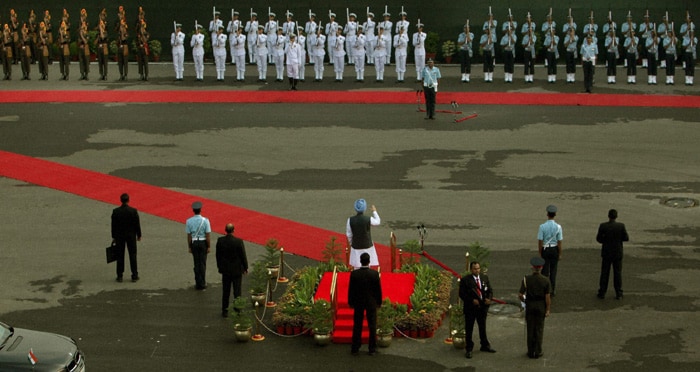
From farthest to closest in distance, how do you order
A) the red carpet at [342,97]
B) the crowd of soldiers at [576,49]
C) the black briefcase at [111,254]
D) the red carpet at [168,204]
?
the crowd of soldiers at [576,49]
the red carpet at [342,97]
the red carpet at [168,204]
the black briefcase at [111,254]

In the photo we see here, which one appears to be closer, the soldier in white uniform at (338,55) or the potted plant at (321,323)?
the potted plant at (321,323)

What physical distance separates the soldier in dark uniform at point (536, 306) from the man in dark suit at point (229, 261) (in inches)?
182

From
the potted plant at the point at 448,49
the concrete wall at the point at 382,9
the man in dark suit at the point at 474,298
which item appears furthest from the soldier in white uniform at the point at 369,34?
the man in dark suit at the point at 474,298

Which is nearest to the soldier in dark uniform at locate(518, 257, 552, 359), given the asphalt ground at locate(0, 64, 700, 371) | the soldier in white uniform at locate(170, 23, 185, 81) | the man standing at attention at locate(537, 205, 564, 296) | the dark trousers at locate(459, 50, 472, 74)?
the asphalt ground at locate(0, 64, 700, 371)

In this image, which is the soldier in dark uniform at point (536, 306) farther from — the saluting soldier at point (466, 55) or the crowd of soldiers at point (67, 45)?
the crowd of soldiers at point (67, 45)

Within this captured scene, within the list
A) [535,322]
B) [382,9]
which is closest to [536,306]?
[535,322]

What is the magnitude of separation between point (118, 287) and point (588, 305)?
802cm

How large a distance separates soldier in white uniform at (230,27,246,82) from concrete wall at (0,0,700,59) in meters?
6.21

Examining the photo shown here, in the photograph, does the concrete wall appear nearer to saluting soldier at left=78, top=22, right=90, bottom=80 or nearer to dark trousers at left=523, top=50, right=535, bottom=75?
saluting soldier at left=78, top=22, right=90, bottom=80

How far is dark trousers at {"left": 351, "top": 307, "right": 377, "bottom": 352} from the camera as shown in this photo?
53.3ft

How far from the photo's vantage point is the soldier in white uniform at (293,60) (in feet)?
125

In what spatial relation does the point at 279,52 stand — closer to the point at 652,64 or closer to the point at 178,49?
the point at 178,49

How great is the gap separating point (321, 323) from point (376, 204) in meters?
7.87

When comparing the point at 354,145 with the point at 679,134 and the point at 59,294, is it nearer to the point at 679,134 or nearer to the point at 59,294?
the point at 679,134
